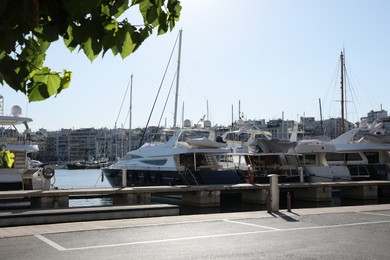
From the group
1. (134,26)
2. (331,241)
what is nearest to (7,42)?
(134,26)

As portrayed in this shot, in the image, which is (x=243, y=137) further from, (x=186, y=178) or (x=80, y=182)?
(x=80, y=182)

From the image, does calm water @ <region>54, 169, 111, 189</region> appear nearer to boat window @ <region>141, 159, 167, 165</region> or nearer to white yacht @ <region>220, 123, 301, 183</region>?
boat window @ <region>141, 159, 167, 165</region>

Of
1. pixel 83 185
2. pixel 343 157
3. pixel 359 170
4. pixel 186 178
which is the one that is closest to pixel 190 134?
pixel 186 178

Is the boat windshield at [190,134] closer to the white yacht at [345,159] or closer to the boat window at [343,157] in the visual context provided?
the white yacht at [345,159]

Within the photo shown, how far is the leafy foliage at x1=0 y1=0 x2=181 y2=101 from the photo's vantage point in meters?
1.80

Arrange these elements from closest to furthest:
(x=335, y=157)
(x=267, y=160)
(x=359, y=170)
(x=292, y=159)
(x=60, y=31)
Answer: (x=60, y=31)
(x=359, y=170)
(x=267, y=160)
(x=292, y=159)
(x=335, y=157)

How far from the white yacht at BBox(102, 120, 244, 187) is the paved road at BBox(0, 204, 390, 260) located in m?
14.0

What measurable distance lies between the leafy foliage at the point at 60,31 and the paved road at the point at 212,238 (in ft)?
24.9

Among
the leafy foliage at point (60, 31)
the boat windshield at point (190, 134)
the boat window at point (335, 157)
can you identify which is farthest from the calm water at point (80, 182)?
the leafy foliage at point (60, 31)

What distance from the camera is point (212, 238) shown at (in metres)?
11.6

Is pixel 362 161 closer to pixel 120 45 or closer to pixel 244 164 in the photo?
pixel 244 164

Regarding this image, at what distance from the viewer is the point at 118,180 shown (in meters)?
Result: 36.6

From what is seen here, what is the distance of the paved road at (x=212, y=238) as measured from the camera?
377 inches

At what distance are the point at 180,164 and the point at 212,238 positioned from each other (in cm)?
2056
